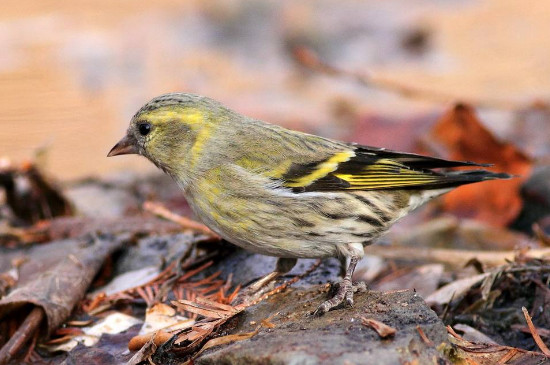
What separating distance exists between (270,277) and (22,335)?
1.31 m

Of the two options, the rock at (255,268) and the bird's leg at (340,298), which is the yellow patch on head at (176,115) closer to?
the rock at (255,268)

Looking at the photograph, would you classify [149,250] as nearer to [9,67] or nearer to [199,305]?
[199,305]

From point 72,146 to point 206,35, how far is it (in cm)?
398

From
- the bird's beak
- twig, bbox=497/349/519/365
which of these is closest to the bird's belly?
the bird's beak

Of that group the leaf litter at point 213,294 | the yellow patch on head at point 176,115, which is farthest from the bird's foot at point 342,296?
the yellow patch on head at point 176,115

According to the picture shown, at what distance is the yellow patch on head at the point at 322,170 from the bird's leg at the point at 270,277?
45 cm

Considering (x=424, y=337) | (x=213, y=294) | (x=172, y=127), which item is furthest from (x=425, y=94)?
(x=424, y=337)

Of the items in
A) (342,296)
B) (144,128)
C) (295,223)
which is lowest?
(342,296)

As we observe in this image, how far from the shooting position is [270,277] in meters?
4.63

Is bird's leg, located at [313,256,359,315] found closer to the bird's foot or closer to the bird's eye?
the bird's foot

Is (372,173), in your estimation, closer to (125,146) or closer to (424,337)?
(125,146)

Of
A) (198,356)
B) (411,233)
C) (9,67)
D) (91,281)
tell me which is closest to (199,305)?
(198,356)

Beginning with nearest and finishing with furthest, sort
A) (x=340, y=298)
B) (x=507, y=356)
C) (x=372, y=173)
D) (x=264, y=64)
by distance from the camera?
(x=507, y=356), (x=340, y=298), (x=372, y=173), (x=264, y=64)

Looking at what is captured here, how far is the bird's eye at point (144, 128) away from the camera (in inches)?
199
